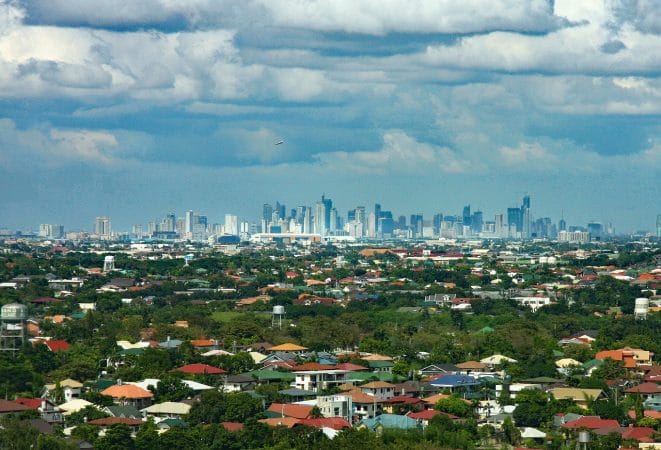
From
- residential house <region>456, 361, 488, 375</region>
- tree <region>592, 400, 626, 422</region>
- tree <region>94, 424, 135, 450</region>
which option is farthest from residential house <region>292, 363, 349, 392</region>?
tree <region>94, 424, 135, 450</region>

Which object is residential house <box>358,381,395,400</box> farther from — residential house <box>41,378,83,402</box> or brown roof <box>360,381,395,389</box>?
residential house <box>41,378,83,402</box>

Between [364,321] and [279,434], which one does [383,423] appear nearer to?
[279,434]

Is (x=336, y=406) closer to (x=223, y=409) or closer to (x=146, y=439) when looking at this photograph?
(x=223, y=409)

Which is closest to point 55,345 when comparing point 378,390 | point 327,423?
point 378,390

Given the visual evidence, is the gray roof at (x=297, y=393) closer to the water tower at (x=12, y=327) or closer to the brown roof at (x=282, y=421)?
the brown roof at (x=282, y=421)

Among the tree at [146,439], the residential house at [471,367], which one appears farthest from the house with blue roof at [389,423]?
the residential house at [471,367]

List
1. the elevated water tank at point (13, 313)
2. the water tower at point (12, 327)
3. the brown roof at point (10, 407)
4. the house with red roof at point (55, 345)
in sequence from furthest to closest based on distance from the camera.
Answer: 1. the elevated water tank at point (13, 313)
2. the house with red roof at point (55, 345)
3. the water tower at point (12, 327)
4. the brown roof at point (10, 407)
